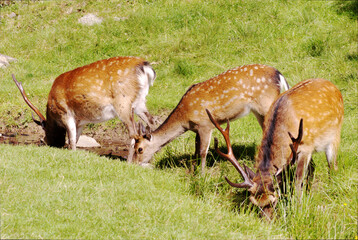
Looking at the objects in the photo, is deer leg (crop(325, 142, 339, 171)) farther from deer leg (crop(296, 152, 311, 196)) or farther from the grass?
deer leg (crop(296, 152, 311, 196))

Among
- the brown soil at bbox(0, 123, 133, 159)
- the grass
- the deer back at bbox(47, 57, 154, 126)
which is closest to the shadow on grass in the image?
the grass

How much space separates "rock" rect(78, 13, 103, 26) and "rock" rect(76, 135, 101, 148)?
597 centimetres

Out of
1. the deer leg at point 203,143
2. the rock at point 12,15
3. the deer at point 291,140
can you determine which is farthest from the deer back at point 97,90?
the rock at point 12,15

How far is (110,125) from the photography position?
10664mm

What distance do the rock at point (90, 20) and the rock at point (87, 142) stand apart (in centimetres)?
597

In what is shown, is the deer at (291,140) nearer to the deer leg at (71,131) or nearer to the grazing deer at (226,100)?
the grazing deer at (226,100)

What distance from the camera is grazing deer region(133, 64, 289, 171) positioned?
7.68 meters

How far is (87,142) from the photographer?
9961 millimetres

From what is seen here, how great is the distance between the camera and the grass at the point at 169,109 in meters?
5.23

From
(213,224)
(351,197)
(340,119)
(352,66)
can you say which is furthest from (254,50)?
(213,224)

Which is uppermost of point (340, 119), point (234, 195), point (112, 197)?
point (340, 119)

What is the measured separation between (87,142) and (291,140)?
497 centimetres

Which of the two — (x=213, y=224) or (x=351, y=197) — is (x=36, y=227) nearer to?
Result: (x=213, y=224)

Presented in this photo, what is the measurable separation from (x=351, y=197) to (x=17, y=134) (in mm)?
6866
